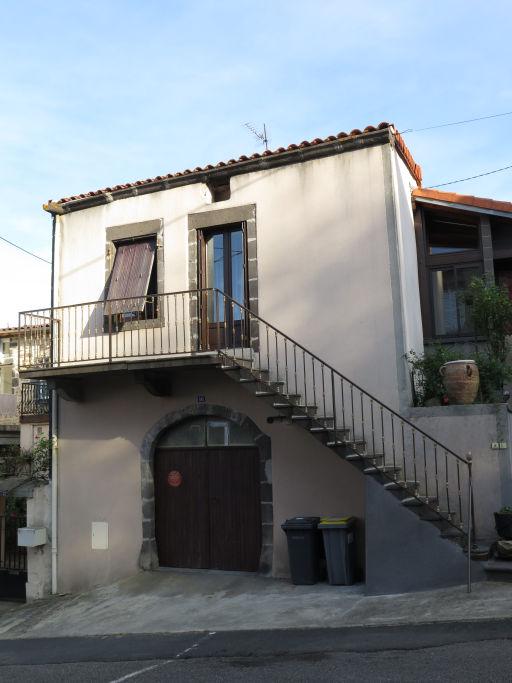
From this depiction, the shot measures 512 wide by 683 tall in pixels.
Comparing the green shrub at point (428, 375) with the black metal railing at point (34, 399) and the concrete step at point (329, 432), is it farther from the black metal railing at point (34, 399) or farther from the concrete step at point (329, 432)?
the black metal railing at point (34, 399)

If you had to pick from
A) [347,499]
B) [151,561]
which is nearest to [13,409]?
[151,561]

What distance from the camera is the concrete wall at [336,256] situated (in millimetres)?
9555

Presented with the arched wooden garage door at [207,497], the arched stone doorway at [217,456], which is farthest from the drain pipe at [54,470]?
the arched wooden garage door at [207,497]

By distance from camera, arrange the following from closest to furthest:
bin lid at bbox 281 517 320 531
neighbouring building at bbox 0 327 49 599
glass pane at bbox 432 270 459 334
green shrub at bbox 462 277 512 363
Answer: bin lid at bbox 281 517 320 531 → green shrub at bbox 462 277 512 363 → neighbouring building at bbox 0 327 49 599 → glass pane at bbox 432 270 459 334

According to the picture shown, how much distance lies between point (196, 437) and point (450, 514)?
4264mm

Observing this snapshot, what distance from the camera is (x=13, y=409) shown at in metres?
21.9

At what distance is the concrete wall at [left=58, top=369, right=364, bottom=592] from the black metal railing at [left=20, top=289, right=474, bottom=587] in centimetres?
53

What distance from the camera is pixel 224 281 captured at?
35.7 ft

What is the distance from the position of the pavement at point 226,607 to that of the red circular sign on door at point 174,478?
1.33 meters

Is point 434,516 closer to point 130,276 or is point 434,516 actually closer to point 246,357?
point 246,357

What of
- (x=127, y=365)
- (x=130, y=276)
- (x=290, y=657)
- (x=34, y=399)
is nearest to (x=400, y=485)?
(x=290, y=657)

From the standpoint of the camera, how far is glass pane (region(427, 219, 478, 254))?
38.8ft

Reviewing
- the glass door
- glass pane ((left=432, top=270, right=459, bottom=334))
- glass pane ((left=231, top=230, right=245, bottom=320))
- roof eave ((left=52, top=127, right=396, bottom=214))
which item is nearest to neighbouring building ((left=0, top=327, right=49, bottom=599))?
roof eave ((left=52, top=127, right=396, bottom=214))

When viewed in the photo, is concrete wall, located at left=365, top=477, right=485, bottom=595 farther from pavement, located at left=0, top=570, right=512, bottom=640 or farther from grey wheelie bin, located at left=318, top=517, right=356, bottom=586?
grey wheelie bin, located at left=318, top=517, right=356, bottom=586
